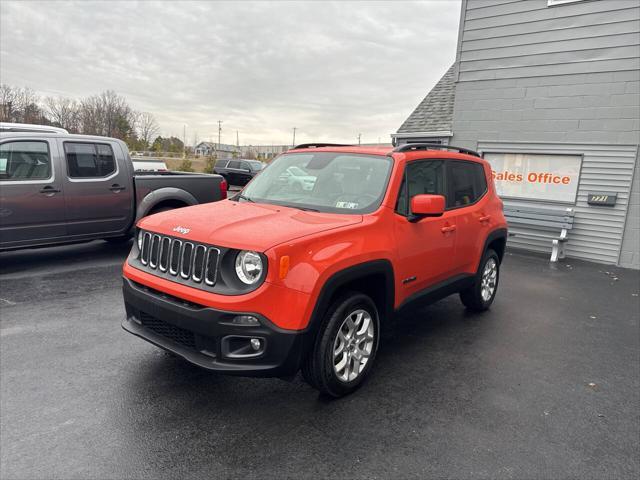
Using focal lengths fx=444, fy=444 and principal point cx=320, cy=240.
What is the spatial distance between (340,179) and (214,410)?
6.94 ft

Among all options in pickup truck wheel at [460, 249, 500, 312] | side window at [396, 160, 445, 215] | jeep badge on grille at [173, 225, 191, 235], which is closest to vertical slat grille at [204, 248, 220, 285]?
jeep badge on grille at [173, 225, 191, 235]

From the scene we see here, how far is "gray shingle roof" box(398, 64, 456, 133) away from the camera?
11.4 m

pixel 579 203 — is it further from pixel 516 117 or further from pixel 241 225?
pixel 241 225

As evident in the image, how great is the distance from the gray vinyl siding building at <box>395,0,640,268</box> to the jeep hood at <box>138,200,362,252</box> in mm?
7732

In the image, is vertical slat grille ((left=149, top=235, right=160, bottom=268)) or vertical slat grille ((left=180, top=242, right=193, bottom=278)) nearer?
vertical slat grille ((left=180, top=242, right=193, bottom=278))

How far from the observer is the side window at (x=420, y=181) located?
378 centimetres

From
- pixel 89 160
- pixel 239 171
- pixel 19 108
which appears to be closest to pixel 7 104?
pixel 19 108

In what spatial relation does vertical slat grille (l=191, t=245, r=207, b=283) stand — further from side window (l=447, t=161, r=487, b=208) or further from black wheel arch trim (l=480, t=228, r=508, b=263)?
black wheel arch trim (l=480, t=228, r=508, b=263)

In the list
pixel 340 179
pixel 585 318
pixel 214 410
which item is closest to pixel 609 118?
pixel 585 318

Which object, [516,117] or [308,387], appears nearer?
[308,387]

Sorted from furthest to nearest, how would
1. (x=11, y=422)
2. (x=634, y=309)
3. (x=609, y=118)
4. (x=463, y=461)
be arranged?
(x=609, y=118)
(x=634, y=309)
(x=11, y=422)
(x=463, y=461)

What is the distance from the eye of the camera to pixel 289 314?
9.13 feet

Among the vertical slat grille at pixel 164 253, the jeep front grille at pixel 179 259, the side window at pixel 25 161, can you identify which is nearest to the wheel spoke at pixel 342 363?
the jeep front grille at pixel 179 259

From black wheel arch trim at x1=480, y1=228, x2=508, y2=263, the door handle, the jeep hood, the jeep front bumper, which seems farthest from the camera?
the door handle
